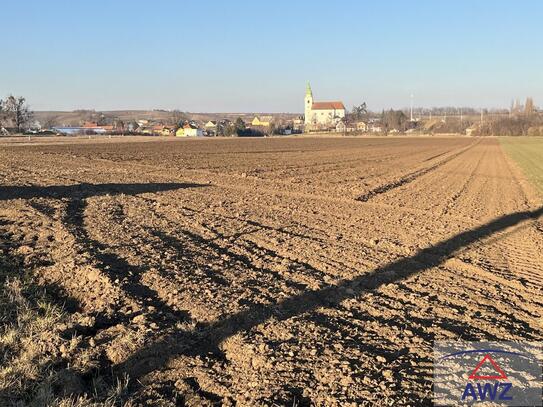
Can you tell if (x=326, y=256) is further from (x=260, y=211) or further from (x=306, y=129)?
(x=306, y=129)

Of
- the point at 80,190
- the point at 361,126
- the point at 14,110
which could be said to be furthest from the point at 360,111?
the point at 80,190

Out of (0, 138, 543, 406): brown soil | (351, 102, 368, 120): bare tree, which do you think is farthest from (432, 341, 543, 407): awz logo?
(351, 102, 368, 120): bare tree

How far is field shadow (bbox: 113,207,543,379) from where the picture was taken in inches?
170

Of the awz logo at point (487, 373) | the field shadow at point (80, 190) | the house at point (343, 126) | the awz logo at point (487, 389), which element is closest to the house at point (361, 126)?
the house at point (343, 126)

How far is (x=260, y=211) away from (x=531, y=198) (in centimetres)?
1012

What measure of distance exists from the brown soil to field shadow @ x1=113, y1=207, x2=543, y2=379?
2 cm

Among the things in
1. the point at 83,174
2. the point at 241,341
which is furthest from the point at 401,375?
the point at 83,174

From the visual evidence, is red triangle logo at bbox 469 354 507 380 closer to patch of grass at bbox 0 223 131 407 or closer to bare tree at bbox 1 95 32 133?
patch of grass at bbox 0 223 131 407

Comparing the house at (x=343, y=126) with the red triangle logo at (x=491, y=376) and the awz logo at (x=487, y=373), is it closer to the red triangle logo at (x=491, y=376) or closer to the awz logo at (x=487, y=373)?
the awz logo at (x=487, y=373)

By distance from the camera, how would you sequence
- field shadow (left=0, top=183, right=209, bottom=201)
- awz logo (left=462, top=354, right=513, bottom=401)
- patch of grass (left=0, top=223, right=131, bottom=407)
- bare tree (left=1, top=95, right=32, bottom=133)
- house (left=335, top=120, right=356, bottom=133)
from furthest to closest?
house (left=335, top=120, right=356, bottom=133)
bare tree (left=1, top=95, right=32, bottom=133)
field shadow (left=0, top=183, right=209, bottom=201)
awz logo (left=462, top=354, right=513, bottom=401)
patch of grass (left=0, top=223, right=131, bottom=407)

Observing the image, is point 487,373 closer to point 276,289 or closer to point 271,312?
point 271,312

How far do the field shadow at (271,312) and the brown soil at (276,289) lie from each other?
2 centimetres

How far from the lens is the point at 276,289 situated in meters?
6.07

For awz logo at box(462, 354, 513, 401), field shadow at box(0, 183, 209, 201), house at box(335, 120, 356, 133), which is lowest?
awz logo at box(462, 354, 513, 401)
